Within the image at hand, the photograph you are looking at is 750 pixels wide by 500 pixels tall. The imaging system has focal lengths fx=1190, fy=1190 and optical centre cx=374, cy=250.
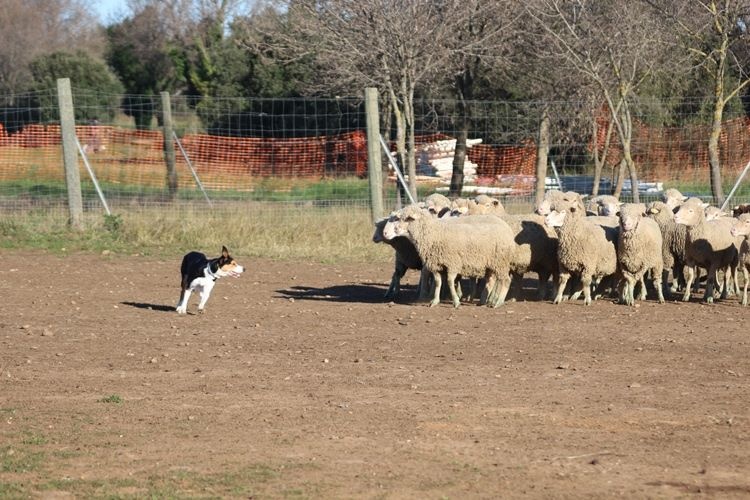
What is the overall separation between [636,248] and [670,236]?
3.36 feet

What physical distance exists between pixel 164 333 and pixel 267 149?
12.5m

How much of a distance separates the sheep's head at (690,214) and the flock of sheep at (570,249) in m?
0.01

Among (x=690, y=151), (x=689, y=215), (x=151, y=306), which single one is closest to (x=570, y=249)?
(x=689, y=215)

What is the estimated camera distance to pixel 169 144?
20578mm

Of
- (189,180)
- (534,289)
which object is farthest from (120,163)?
(534,289)

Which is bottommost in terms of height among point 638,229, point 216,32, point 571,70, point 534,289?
point 534,289

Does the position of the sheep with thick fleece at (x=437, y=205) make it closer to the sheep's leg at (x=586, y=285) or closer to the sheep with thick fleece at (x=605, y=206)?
the sheep with thick fleece at (x=605, y=206)

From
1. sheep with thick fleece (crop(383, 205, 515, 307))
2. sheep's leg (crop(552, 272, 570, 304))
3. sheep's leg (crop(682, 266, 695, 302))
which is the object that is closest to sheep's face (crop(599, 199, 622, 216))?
sheep's leg (crop(682, 266, 695, 302))

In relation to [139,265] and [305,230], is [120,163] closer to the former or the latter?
[305,230]

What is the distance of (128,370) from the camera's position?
9.37 metres

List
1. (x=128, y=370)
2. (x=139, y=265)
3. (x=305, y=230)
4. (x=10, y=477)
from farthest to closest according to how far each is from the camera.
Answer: (x=305, y=230) < (x=139, y=265) < (x=128, y=370) < (x=10, y=477)

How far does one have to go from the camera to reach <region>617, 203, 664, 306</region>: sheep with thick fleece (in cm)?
1282

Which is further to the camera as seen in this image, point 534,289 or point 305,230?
point 305,230

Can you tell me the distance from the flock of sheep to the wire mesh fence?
6.28m
